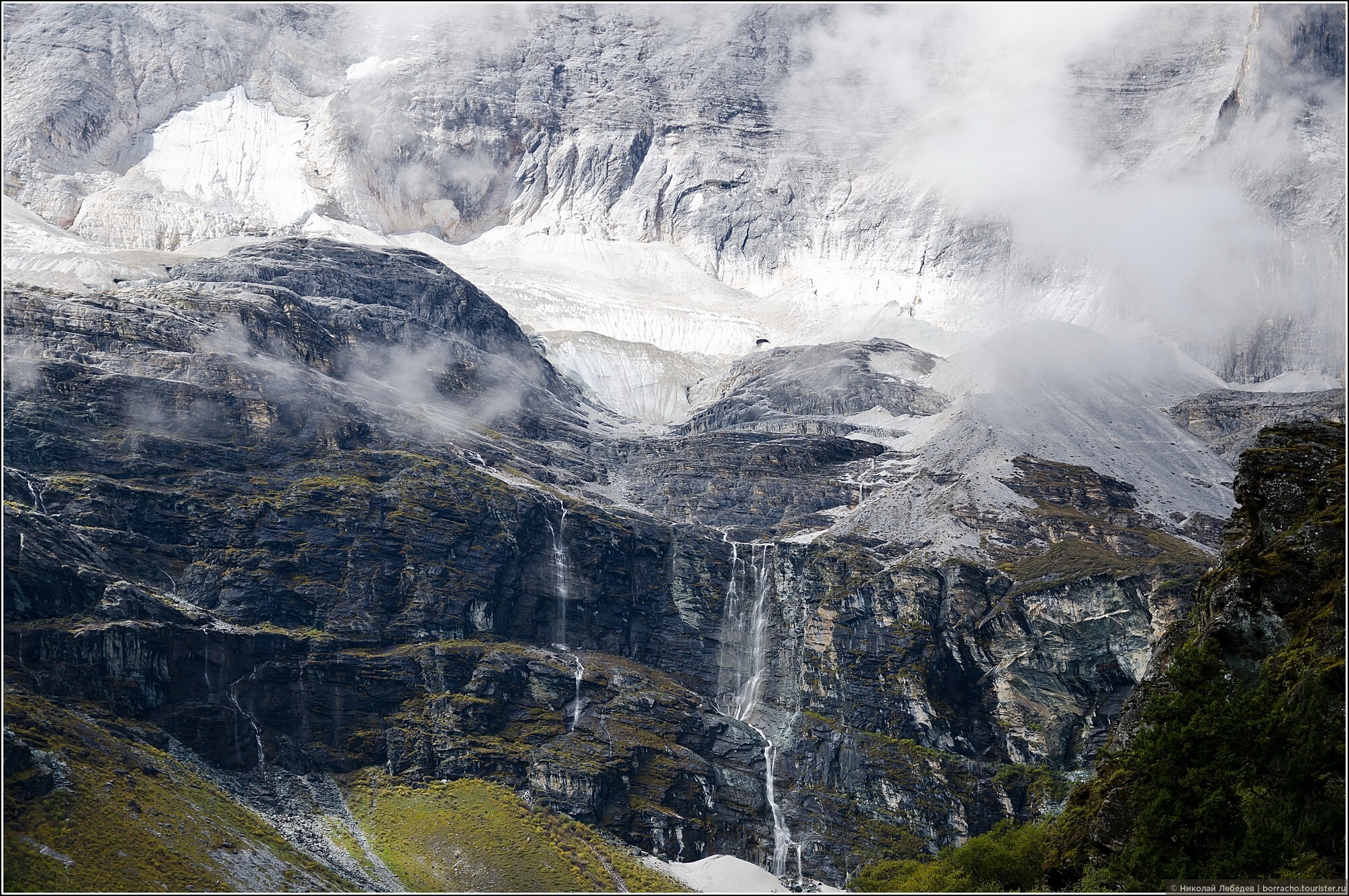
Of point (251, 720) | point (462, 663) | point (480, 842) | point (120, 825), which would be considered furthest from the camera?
point (462, 663)

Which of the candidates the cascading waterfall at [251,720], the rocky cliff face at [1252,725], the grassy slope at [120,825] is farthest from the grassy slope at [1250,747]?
the cascading waterfall at [251,720]

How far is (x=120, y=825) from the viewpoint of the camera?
123 meters

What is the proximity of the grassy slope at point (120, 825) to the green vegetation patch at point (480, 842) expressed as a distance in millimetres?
12107

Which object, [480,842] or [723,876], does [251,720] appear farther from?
[723,876]

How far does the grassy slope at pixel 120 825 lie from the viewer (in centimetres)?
11438

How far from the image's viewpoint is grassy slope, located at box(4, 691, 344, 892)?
4503 inches

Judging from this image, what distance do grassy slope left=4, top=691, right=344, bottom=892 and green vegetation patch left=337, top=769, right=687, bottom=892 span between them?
12107 mm

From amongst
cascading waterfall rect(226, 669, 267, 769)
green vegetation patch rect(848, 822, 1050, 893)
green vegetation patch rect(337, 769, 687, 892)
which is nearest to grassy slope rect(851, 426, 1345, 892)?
green vegetation patch rect(848, 822, 1050, 893)

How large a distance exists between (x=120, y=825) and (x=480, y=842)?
3844cm

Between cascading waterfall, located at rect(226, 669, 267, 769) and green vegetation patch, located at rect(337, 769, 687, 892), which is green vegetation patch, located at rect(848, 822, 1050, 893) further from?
cascading waterfall, located at rect(226, 669, 267, 769)

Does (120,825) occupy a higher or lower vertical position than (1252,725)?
lower

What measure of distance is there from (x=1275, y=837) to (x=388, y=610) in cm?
13443

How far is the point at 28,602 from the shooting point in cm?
15062

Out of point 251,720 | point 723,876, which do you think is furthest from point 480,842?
point 251,720
